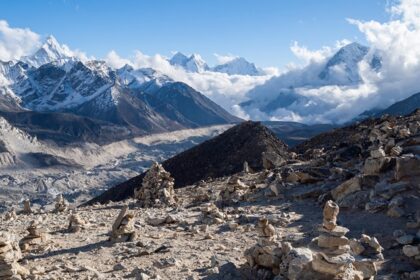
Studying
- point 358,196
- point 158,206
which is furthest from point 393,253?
point 158,206

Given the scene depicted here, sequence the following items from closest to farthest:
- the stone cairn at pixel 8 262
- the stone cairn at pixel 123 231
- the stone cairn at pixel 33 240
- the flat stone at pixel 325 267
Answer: the flat stone at pixel 325 267 < the stone cairn at pixel 8 262 < the stone cairn at pixel 33 240 < the stone cairn at pixel 123 231

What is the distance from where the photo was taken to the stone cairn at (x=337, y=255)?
1320 cm

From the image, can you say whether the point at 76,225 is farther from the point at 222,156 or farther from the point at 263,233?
the point at 222,156

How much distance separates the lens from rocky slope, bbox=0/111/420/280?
598 inches

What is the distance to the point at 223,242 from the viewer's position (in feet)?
67.2

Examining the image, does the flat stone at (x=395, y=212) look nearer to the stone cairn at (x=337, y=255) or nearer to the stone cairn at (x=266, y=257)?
the stone cairn at (x=337, y=255)

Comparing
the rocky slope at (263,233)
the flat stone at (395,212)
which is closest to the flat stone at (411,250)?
the rocky slope at (263,233)

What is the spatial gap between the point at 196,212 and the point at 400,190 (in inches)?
417

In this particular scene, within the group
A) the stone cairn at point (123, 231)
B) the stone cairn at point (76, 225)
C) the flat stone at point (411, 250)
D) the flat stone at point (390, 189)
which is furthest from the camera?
the stone cairn at point (76, 225)

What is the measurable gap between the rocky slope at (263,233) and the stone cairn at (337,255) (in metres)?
0.03

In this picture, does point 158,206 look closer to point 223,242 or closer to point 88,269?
point 223,242

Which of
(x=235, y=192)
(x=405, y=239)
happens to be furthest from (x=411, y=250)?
(x=235, y=192)

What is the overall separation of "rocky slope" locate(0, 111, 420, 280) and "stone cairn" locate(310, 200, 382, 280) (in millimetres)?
27

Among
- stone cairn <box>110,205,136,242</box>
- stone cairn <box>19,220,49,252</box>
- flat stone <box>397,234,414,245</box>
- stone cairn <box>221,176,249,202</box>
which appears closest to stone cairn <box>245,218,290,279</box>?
flat stone <box>397,234,414,245</box>
